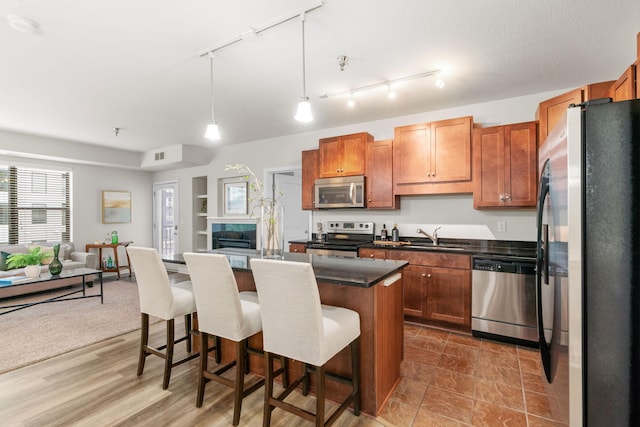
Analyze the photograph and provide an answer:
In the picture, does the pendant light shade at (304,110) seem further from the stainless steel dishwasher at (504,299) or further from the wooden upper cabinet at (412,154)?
the stainless steel dishwasher at (504,299)

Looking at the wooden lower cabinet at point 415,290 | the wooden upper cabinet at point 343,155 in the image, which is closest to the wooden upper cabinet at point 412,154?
the wooden upper cabinet at point 343,155

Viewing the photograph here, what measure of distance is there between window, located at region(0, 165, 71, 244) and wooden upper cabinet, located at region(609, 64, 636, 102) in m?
8.22

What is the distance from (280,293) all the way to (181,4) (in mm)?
1932

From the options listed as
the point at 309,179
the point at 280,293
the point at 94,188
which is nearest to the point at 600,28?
the point at 280,293

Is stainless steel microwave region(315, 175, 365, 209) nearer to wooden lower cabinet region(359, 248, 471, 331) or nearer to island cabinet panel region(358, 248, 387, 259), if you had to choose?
island cabinet panel region(358, 248, 387, 259)

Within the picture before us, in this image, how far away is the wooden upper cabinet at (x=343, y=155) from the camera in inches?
167

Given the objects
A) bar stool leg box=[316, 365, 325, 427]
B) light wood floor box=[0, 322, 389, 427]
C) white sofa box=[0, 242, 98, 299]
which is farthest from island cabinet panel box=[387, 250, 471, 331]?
white sofa box=[0, 242, 98, 299]

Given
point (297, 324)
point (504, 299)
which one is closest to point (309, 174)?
point (504, 299)

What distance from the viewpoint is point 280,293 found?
1.67 m

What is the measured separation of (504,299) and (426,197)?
60.2 inches

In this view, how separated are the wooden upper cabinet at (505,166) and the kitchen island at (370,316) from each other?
72.8 inches

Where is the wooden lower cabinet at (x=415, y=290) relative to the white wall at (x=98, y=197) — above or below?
below

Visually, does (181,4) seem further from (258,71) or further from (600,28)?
(600,28)

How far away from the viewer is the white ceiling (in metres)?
2.06
